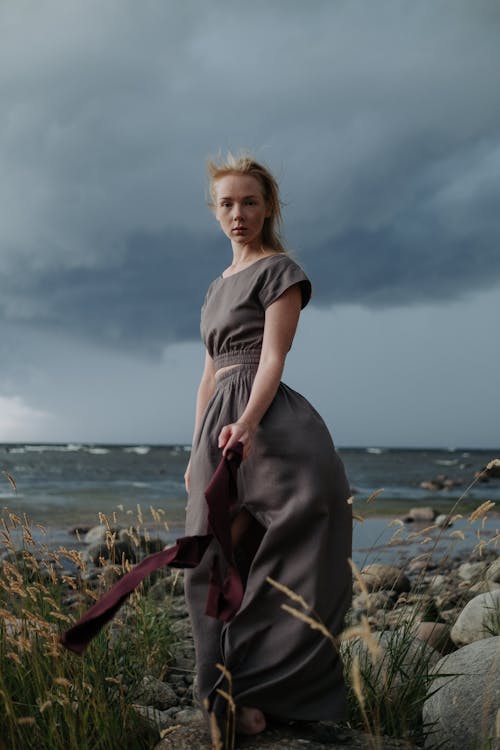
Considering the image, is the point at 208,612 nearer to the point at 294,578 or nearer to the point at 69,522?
the point at 294,578

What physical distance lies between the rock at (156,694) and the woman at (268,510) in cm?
100

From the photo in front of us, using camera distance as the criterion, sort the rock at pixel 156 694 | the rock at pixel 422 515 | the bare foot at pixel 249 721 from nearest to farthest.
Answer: the bare foot at pixel 249 721 < the rock at pixel 156 694 < the rock at pixel 422 515

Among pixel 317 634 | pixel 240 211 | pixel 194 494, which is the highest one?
pixel 240 211

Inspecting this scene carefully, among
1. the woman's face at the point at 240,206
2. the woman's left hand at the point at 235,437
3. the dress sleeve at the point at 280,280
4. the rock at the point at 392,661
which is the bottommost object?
the rock at the point at 392,661

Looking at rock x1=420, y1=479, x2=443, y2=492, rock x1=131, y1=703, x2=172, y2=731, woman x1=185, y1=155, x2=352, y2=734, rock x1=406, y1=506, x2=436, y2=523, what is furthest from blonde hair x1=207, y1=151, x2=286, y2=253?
rock x1=420, y1=479, x2=443, y2=492

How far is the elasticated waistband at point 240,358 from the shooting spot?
314cm

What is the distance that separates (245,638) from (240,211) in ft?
5.71

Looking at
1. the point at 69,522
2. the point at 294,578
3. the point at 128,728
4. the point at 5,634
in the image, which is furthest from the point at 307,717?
the point at 69,522

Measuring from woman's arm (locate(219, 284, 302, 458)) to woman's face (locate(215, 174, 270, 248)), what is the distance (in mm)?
383

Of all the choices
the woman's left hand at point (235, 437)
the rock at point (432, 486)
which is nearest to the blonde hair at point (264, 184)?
the woman's left hand at point (235, 437)

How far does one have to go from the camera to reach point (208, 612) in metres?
2.56

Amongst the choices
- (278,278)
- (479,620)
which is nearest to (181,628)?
(479,620)

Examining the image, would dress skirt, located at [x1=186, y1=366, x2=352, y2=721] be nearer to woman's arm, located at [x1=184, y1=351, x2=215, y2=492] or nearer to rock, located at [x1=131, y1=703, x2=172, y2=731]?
rock, located at [x1=131, y1=703, x2=172, y2=731]

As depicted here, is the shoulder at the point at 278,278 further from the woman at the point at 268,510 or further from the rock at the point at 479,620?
the rock at the point at 479,620
